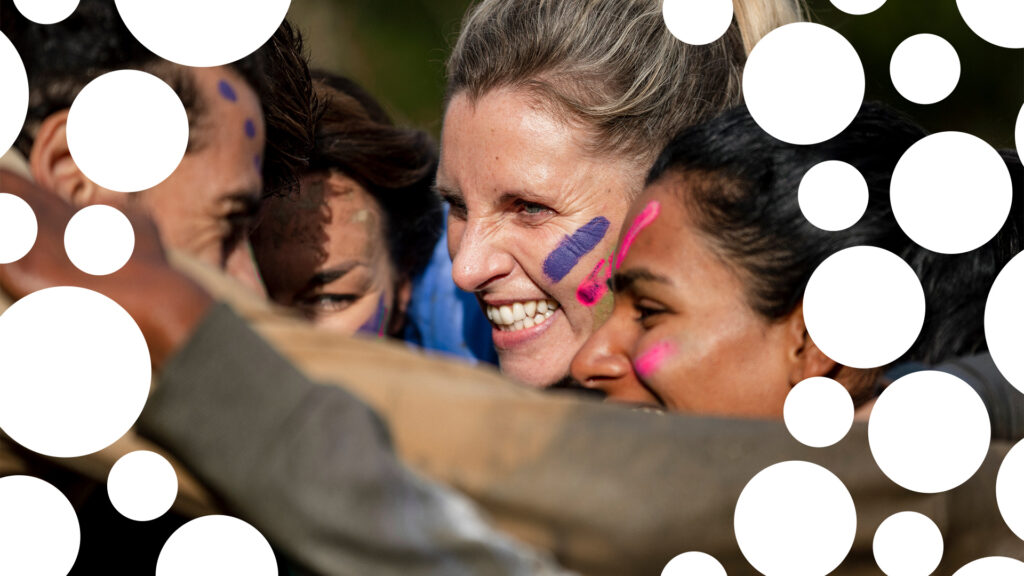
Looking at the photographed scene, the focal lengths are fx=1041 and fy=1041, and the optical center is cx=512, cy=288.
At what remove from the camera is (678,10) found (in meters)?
2.17

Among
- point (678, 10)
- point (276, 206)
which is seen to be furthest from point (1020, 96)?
point (276, 206)

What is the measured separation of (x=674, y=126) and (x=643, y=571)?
48.7 inches

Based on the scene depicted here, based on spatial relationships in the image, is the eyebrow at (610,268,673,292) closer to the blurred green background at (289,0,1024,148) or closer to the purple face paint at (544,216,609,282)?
the purple face paint at (544,216,609,282)

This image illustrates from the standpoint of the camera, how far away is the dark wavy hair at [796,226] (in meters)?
1.66

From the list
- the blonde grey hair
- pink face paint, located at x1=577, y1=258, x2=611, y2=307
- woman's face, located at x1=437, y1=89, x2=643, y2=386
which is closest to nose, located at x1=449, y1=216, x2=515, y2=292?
woman's face, located at x1=437, y1=89, x2=643, y2=386

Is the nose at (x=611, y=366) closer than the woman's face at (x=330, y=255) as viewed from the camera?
Yes

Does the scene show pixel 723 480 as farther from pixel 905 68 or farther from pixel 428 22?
pixel 428 22

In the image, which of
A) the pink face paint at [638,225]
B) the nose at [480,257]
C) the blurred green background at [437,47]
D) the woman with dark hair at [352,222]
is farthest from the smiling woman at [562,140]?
the blurred green background at [437,47]

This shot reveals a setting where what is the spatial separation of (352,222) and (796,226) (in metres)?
1.35
